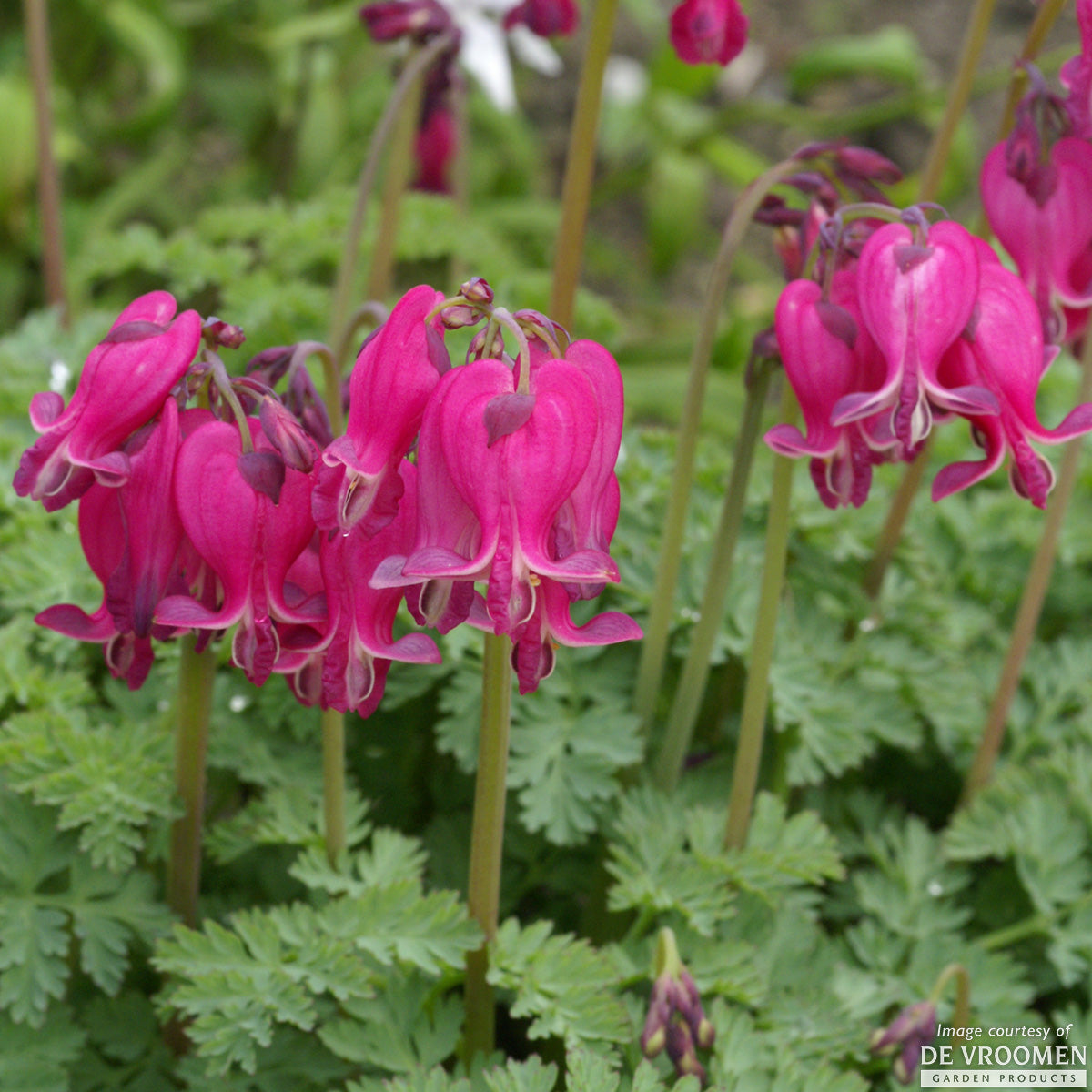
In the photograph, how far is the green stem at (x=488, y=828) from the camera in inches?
52.2

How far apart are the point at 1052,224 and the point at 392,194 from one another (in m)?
1.54

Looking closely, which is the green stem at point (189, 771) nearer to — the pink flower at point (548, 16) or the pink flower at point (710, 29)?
the pink flower at point (710, 29)

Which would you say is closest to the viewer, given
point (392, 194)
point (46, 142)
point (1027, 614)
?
point (1027, 614)

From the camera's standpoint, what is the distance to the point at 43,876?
1.62m

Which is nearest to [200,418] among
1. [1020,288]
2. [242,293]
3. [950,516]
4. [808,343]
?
[808,343]

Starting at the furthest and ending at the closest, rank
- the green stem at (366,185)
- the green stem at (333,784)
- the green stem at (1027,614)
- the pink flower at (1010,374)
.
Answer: the green stem at (366,185) < the green stem at (1027,614) < the green stem at (333,784) < the pink flower at (1010,374)

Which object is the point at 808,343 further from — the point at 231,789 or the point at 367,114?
the point at 367,114

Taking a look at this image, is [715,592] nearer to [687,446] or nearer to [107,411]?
[687,446]

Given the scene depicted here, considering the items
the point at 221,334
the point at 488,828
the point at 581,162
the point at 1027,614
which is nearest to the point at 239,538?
the point at 221,334

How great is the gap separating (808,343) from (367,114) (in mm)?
4079

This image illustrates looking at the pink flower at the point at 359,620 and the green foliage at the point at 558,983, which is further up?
the pink flower at the point at 359,620

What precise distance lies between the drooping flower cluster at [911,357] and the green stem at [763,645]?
16 centimetres

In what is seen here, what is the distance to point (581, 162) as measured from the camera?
188 cm

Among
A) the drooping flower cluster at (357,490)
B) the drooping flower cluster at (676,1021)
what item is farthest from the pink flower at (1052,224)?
the drooping flower cluster at (676,1021)
